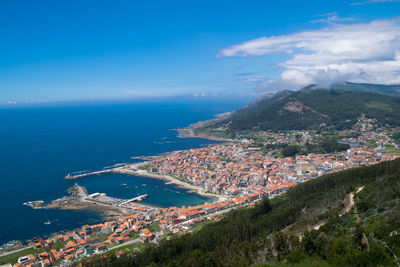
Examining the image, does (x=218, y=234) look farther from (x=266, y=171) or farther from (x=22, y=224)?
(x=266, y=171)

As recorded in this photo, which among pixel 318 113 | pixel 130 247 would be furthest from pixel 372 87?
pixel 130 247

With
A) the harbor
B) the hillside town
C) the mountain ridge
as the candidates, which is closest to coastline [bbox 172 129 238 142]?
the mountain ridge

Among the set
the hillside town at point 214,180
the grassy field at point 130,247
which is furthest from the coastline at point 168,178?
the grassy field at point 130,247

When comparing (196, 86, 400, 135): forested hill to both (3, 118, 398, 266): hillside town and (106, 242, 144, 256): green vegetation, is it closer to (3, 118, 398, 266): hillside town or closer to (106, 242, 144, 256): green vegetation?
(3, 118, 398, 266): hillside town

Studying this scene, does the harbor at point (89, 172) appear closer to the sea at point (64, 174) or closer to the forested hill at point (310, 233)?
the sea at point (64, 174)

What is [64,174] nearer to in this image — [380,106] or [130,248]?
[130,248]

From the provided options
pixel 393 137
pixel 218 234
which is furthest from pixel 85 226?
pixel 393 137
